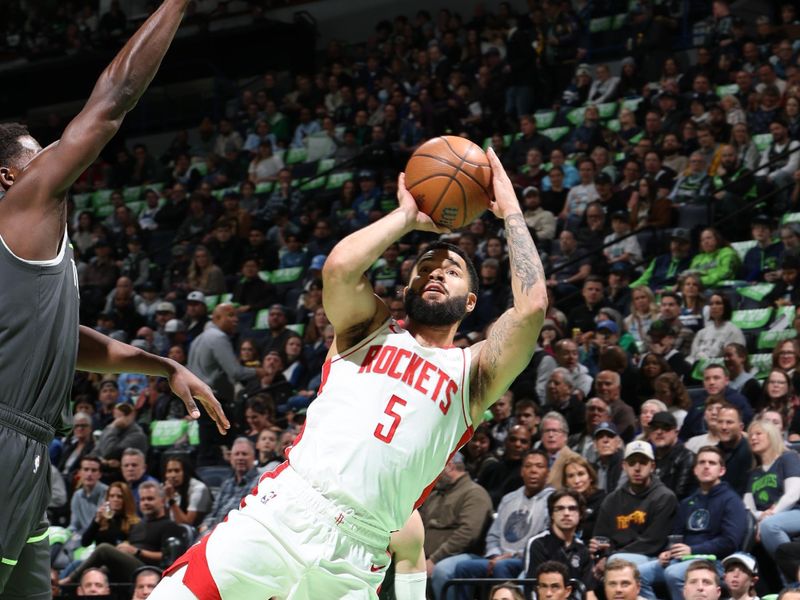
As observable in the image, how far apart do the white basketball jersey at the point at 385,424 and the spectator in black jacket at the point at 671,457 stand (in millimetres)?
4720

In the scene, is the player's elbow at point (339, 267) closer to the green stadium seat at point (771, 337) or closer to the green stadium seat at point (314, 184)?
the green stadium seat at point (771, 337)

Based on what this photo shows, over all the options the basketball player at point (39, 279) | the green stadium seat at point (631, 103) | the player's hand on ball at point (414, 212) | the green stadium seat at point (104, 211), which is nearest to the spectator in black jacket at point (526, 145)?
the green stadium seat at point (631, 103)

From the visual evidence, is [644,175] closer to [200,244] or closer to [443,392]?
[200,244]

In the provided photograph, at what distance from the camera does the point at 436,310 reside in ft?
15.1

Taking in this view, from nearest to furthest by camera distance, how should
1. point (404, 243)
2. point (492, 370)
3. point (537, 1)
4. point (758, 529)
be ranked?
point (492, 370)
point (758, 529)
point (404, 243)
point (537, 1)

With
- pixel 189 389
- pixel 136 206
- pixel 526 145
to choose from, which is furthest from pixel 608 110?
pixel 189 389

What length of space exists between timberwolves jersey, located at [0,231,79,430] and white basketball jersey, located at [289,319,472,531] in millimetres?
1032

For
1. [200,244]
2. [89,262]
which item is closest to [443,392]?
[200,244]

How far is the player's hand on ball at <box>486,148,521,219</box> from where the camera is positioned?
191 inches

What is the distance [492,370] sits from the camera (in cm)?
454

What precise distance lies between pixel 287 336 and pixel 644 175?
4.56 m

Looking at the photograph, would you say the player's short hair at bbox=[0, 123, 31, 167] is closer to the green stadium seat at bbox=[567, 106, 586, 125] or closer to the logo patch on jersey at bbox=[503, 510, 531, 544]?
Answer: the logo patch on jersey at bbox=[503, 510, 531, 544]

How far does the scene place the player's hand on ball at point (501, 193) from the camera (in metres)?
4.85

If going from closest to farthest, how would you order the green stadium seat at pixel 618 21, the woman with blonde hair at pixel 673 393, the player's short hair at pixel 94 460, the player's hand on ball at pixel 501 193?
1. the player's hand on ball at pixel 501 193
2. the woman with blonde hair at pixel 673 393
3. the player's short hair at pixel 94 460
4. the green stadium seat at pixel 618 21
